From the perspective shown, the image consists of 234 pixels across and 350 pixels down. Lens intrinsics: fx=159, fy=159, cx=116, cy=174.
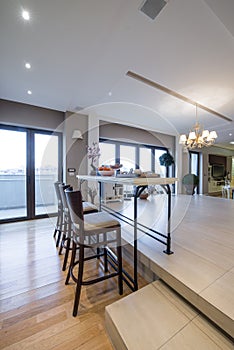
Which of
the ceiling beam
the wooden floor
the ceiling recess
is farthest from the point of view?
the ceiling beam

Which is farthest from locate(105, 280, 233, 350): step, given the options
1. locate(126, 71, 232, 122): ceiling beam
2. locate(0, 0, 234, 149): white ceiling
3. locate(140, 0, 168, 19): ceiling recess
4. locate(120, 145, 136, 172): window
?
locate(120, 145, 136, 172): window

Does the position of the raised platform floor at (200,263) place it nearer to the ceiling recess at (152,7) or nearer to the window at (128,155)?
the ceiling recess at (152,7)

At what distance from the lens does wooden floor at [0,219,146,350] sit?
1162mm

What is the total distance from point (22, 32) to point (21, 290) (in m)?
2.94

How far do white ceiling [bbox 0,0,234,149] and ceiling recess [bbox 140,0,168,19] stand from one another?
0.19 feet

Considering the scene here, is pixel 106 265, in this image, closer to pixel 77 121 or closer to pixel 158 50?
pixel 158 50

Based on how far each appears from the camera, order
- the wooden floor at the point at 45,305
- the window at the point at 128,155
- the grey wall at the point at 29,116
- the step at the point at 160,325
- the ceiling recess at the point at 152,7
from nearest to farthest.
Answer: the step at the point at 160,325
the wooden floor at the point at 45,305
the ceiling recess at the point at 152,7
the grey wall at the point at 29,116
the window at the point at 128,155

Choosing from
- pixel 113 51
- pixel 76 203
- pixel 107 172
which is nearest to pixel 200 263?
pixel 76 203

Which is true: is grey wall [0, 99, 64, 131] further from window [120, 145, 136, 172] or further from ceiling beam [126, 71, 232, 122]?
ceiling beam [126, 71, 232, 122]

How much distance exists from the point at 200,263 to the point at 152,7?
255 cm

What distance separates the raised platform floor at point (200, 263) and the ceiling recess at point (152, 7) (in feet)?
8.23

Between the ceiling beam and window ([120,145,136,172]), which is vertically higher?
the ceiling beam

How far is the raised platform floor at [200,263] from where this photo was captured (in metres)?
1.06

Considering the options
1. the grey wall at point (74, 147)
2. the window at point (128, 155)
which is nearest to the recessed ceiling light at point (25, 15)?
the grey wall at point (74, 147)
